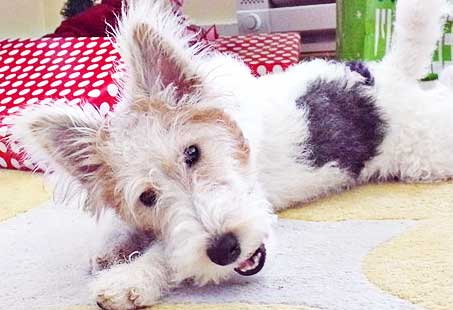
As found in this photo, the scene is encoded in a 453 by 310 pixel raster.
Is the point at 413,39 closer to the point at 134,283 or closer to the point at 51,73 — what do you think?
the point at 134,283

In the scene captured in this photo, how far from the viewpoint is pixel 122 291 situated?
91 centimetres

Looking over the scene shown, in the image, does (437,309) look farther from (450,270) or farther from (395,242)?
(395,242)

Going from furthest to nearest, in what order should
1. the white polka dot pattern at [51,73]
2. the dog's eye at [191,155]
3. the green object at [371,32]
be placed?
the green object at [371,32], the white polka dot pattern at [51,73], the dog's eye at [191,155]

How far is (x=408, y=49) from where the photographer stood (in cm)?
157

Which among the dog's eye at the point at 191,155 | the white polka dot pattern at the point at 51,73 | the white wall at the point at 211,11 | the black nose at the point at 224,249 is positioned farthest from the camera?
the white wall at the point at 211,11

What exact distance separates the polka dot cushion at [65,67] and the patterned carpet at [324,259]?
599 mm

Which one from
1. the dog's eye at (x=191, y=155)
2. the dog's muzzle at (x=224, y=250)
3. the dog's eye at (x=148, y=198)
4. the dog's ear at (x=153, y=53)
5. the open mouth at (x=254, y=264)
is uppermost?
the dog's ear at (x=153, y=53)

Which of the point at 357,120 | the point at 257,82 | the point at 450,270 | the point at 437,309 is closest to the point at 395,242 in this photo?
the point at 450,270

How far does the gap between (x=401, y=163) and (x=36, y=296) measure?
0.88 meters

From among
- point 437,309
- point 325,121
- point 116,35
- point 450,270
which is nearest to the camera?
point 437,309

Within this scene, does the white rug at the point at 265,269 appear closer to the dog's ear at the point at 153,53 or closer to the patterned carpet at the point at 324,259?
the patterned carpet at the point at 324,259

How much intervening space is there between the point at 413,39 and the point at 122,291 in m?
0.98

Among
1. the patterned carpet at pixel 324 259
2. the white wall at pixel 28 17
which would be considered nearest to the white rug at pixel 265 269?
the patterned carpet at pixel 324 259

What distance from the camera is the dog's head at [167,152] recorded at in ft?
3.01
